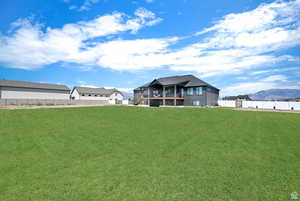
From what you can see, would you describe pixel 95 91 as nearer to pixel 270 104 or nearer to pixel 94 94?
pixel 94 94

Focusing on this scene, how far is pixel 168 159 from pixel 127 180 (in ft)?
6.72

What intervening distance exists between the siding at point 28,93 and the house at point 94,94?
26.9 ft

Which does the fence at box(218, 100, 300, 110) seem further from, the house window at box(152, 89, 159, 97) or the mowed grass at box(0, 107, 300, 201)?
the mowed grass at box(0, 107, 300, 201)

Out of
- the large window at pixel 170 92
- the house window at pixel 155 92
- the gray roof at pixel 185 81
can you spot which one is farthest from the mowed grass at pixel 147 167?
the house window at pixel 155 92

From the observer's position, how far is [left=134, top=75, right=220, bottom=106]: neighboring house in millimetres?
33438

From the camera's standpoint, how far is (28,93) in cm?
4128

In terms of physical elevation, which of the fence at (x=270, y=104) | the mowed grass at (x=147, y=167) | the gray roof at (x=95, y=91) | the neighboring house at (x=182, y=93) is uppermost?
the gray roof at (x=95, y=91)

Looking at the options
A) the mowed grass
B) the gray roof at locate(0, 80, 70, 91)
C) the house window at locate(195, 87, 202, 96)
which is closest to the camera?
the mowed grass

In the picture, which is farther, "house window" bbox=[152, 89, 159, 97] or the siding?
"house window" bbox=[152, 89, 159, 97]

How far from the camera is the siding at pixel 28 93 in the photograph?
3858cm

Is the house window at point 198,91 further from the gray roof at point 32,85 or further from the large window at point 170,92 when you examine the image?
the gray roof at point 32,85

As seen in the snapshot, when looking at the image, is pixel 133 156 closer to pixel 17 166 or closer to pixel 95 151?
pixel 95 151

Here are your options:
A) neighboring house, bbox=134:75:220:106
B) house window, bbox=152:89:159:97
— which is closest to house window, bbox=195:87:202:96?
neighboring house, bbox=134:75:220:106

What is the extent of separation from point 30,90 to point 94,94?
20.7 metres
